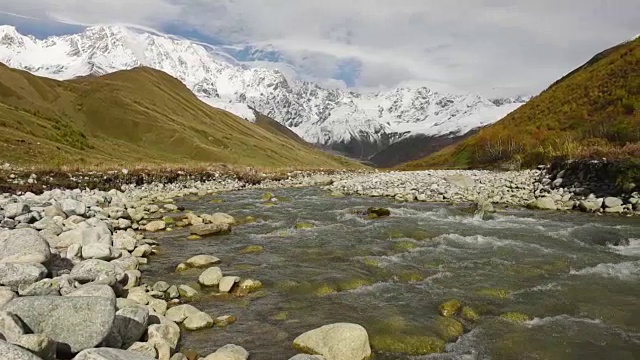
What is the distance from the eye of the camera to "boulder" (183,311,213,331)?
35.2ft

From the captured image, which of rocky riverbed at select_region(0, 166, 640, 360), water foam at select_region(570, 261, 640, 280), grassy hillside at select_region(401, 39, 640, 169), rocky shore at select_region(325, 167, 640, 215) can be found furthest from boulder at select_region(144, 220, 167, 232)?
grassy hillside at select_region(401, 39, 640, 169)

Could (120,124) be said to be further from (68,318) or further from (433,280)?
(68,318)

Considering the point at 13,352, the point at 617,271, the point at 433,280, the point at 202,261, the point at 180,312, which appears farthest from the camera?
the point at 202,261

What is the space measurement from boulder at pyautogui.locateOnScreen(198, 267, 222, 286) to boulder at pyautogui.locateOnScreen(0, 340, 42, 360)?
306 inches

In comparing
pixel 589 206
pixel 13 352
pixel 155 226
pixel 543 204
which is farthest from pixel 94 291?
pixel 589 206

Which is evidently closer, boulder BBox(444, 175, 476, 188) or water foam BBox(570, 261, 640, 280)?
water foam BBox(570, 261, 640, 280)

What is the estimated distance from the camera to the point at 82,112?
434 feet

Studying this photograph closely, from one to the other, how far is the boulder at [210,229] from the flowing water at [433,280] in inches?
24.3

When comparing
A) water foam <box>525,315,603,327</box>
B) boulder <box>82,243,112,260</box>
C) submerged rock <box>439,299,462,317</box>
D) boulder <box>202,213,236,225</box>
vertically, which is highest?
boulder <box>82,243,112,260</box>

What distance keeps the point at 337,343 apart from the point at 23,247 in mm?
8165

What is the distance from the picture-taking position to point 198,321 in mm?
10836

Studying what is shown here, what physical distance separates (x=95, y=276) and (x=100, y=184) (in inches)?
1288

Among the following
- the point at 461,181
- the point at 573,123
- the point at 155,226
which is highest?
the point at 573,123

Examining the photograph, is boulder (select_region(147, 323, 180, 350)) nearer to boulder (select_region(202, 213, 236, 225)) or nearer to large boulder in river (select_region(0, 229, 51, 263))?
large boulder in river (select_region(0, 229, 51, 263))
